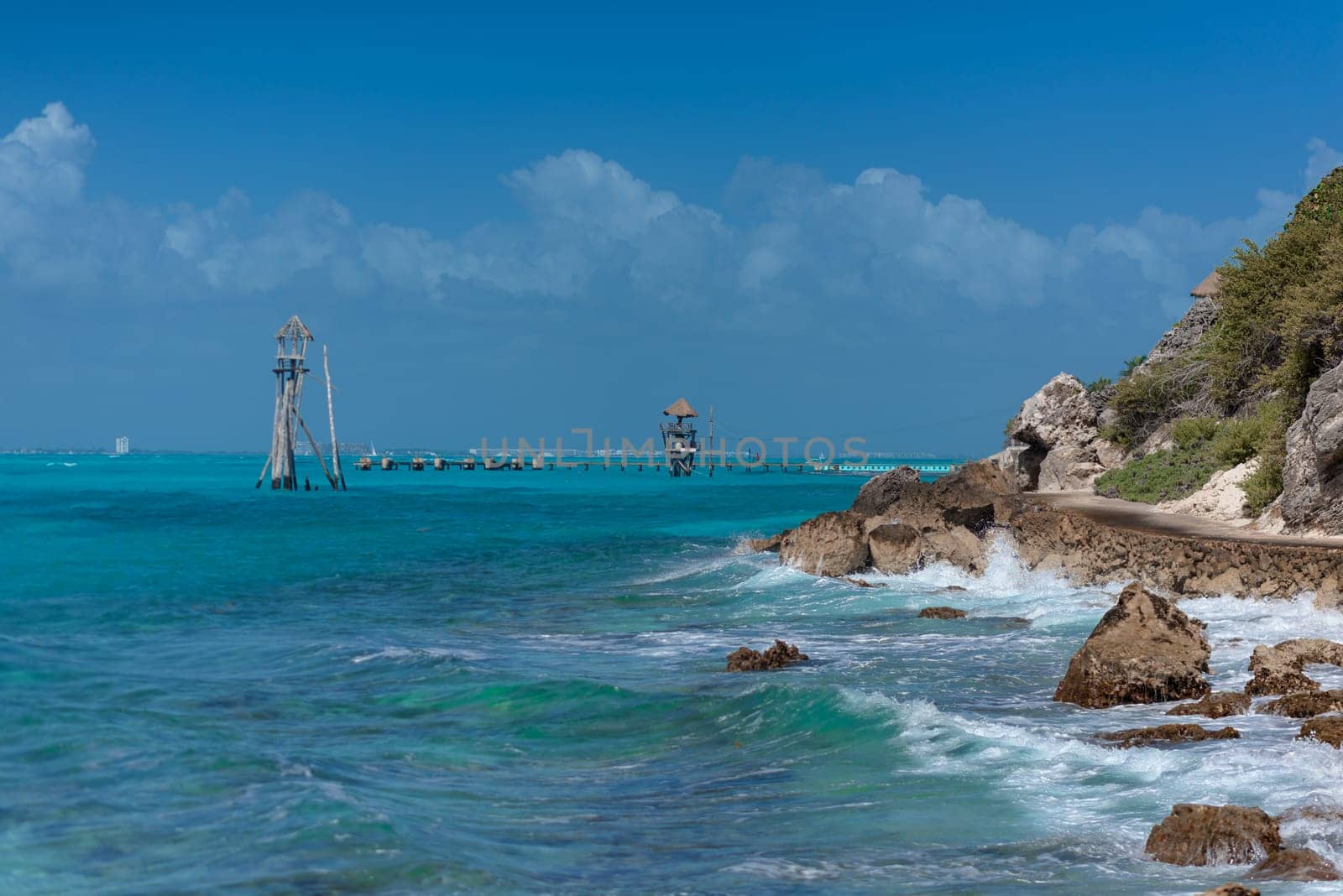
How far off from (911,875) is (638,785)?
2441 millimetres

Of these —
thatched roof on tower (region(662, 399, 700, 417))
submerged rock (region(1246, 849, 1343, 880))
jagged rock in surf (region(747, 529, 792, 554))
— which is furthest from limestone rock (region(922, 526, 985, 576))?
thatched roof on tower (region(662, 399, 700, 417))

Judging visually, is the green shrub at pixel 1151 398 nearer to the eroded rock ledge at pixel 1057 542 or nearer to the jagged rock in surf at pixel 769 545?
the eroded rock ledge at pixel 1057 542

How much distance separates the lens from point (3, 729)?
940 centimetres

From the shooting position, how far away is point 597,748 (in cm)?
912

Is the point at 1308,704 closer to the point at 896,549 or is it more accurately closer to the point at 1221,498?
the point at 896,549

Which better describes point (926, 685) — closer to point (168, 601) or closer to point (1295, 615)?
point (1295, 615)

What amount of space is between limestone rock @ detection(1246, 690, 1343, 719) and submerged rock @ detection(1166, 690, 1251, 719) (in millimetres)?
187

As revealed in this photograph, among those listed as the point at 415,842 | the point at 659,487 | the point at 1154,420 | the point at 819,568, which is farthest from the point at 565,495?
the point at 415,842

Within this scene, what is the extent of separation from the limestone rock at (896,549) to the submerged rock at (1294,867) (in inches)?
560

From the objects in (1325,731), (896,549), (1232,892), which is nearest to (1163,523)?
(896,549)

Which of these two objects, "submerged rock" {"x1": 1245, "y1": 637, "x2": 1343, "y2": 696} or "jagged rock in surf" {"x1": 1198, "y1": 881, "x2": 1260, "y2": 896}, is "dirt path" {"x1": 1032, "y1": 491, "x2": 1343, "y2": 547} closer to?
"submerged rock" {"x1": 1245, "y1": 637, "x2": 1343, "y2": 696}

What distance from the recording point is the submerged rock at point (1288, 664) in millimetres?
9062

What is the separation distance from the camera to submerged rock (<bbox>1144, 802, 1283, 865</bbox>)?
590 centimetres

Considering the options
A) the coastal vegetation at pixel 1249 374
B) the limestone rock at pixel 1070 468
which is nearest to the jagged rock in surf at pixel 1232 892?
the coastal vegetation at pixel 1249 374
